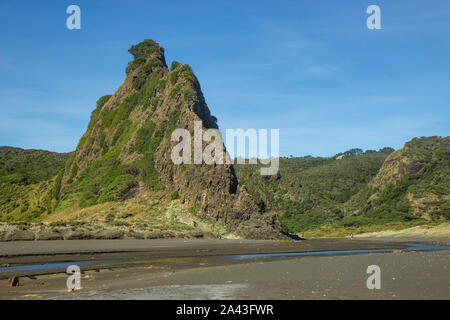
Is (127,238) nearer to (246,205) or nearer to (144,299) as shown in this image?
(246,205)

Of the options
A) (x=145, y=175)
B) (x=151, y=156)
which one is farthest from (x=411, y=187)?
(x=145, y=175)

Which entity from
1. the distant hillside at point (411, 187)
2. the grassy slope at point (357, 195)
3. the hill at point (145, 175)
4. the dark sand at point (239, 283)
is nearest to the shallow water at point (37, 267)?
the dark sand at point (239, 283)

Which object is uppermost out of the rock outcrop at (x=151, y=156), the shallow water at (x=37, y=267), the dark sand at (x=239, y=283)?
the rock outcrop at (x=151, y=156)

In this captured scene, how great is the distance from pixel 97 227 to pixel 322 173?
4761 inches

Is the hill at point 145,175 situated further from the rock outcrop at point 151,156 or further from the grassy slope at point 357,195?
the grassy slope at point 357,195

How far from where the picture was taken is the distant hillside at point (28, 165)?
104688 millimetres

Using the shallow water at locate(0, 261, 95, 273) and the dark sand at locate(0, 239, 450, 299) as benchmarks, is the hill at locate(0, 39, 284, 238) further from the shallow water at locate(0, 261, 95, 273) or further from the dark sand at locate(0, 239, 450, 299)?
the dark sand at locate(0, 239, 450, 299)

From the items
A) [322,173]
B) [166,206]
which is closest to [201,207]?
[166,206]

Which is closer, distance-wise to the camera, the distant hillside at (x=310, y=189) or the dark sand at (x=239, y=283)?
the dark sand at (x=239, y=283)

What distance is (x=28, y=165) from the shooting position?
12375cm

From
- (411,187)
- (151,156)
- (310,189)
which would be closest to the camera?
(151,156)

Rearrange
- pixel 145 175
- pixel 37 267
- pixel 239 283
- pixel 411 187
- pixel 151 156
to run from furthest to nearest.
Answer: pixel 411 187 < pixel 151 156 < pixel 145 175 < pixel 37 267 < pixel 239 283

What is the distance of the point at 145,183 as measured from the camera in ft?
233

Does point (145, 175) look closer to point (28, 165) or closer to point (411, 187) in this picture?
point (28, 165)
